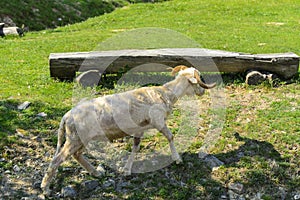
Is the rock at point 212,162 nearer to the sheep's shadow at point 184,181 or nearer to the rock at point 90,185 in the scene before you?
the sheep's shadow at point 184,181

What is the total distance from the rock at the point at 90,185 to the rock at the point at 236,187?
85.2 inches

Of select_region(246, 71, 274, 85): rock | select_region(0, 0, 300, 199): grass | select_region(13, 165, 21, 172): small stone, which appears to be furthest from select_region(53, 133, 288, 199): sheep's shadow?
select_region(246, 71, 274, 85): rock

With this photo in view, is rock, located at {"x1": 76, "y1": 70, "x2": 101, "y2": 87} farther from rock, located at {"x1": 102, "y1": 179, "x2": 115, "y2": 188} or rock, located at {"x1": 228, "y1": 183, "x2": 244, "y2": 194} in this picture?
rock, located at {"x1": 228, "y1": 183, "x2": 244, "y2": 194}

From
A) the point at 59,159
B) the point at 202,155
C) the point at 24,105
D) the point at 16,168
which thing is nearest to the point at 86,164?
the point at 59,159

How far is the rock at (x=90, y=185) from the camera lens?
23.1 ft

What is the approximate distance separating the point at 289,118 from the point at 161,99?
3.23 m

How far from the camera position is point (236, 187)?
705 centimetres

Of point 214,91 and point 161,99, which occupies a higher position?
point 161,99

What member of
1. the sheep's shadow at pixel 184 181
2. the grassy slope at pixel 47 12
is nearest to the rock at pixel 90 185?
the sheep's shadow at pixel 184 181

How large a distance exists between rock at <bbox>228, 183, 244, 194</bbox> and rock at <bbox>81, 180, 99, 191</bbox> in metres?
2.16

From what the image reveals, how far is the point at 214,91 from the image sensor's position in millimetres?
10820

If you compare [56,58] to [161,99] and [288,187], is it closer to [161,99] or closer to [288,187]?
[161,99]

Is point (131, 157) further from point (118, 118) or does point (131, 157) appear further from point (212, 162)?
point (212, 162)

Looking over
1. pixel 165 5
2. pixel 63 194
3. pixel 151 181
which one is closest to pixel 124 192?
pixel 151 181
